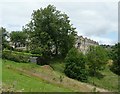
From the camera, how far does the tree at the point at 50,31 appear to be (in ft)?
207

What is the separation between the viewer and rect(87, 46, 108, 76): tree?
59.6 meters

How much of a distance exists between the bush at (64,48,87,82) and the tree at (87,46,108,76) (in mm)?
5179

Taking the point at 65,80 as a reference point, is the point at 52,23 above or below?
above

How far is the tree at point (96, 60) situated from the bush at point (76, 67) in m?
5.18

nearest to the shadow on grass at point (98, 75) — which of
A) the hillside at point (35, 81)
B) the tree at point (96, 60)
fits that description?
the tree at point (96, 60)

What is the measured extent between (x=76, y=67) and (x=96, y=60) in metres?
8.31

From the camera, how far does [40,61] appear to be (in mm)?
60219

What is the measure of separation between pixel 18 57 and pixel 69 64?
329 inches

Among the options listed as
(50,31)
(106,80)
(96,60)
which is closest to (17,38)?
(50,31)

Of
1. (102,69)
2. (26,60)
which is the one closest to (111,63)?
(102,69)

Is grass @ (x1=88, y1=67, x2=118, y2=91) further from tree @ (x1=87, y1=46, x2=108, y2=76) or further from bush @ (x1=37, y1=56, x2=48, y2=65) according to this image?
bush @ (x1=37, y1=56, x2=48, y2=65)

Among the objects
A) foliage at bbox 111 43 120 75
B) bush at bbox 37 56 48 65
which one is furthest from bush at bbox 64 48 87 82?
foliage at bbox 111 43 120 75

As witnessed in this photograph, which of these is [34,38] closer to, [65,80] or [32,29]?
[32,29]

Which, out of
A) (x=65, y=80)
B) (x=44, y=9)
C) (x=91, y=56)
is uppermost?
(x=44, y=9)
